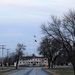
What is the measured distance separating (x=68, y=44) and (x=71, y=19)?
157 inches

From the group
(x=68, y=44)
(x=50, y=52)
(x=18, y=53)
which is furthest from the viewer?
(x=18, y=53)

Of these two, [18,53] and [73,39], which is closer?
[73,39]

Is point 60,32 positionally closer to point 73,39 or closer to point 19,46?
point 73,39

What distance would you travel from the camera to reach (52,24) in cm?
4866

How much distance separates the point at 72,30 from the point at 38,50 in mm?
69778

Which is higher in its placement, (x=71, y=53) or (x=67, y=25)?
(x=67, y=25)

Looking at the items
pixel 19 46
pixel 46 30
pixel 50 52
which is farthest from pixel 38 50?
pixel 46 30

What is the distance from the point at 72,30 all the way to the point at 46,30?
184 inches

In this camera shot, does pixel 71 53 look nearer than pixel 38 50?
Yes

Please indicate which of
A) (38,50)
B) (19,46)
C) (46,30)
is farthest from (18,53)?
(46,30)

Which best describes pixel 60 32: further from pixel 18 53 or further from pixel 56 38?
pixel 18 53

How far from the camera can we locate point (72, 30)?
154 ft

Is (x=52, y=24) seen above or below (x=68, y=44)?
above

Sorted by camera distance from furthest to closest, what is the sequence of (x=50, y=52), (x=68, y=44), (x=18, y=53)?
(x=18, y=53), (x=50, y=52), (x=68, y=44)
